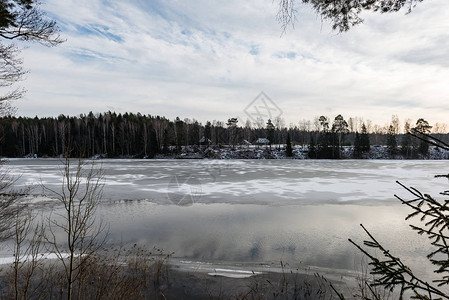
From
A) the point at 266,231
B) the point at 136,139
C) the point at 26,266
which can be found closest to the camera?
the point at 26,266

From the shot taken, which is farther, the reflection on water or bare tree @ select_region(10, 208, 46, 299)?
the reflection on water

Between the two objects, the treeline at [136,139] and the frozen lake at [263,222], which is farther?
the treeline at [136,139]

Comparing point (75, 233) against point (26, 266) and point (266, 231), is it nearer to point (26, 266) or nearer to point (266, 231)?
point (26, 266)

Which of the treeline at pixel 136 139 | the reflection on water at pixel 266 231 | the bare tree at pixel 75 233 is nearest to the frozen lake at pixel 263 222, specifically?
the reflection on water at pixel 266 231

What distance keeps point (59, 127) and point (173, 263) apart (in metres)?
72.3

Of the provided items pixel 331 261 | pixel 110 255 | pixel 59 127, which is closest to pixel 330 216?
pixel 331 261

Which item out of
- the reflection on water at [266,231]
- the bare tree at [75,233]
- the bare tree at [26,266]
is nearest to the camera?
the bare tree at [26,266]

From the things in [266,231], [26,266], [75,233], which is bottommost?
[26,266]

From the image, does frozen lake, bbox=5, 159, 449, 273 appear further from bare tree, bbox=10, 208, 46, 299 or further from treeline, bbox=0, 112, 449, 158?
treeline, bbox=0, 112, 449, 158

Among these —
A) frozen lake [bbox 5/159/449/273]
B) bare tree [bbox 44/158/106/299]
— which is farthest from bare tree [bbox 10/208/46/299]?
frozen lake [bbox 5/159/449/273]

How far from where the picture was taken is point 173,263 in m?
7.36

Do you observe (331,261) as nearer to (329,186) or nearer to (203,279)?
(203,279)

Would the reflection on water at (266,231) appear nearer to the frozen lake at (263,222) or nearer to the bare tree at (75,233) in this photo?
the frozen lake at (263,222)

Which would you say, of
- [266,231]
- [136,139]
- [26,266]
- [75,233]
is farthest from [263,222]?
[136,139]
